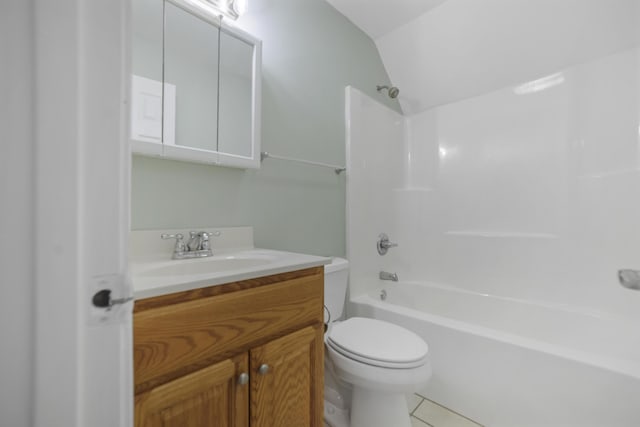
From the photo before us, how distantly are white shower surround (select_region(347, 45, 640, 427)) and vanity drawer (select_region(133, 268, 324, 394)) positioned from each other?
0.97m

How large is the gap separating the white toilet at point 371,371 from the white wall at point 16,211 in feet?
3.24

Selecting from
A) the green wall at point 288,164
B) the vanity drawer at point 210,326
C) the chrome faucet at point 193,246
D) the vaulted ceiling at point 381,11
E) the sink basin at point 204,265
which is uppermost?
the vaulted ceiling at point 381,11

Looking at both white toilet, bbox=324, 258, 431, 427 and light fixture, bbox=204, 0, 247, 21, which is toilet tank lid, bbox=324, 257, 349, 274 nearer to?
white toilet, bbox=324, 258, 431, 427

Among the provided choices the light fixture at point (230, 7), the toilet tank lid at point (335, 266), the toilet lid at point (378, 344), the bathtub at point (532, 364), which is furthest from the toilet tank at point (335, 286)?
the light fixture at point (230, 7)

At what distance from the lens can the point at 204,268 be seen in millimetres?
1007

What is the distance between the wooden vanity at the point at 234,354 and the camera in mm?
573

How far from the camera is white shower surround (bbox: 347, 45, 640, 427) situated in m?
1.41

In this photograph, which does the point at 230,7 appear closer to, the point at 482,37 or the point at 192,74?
the point at 192,74

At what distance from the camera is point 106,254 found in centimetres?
32

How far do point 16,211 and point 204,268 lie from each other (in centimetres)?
78

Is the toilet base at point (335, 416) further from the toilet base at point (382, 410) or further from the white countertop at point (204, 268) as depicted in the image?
the white countertop at point (204, 268)

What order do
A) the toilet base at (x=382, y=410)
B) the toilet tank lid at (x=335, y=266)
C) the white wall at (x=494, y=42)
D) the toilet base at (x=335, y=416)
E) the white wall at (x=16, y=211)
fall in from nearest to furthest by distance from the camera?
the white wall at (x=16, y=211)
the toilet base at (x=382, y=410)
the toilet base at (x=335, y=416)
the toilet tank lid at (x=335, y=266)
the white wall at (x=494, y=42)

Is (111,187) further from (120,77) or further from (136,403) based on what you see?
(136,403)

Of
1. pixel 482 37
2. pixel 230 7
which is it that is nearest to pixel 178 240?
pixel 230 7
